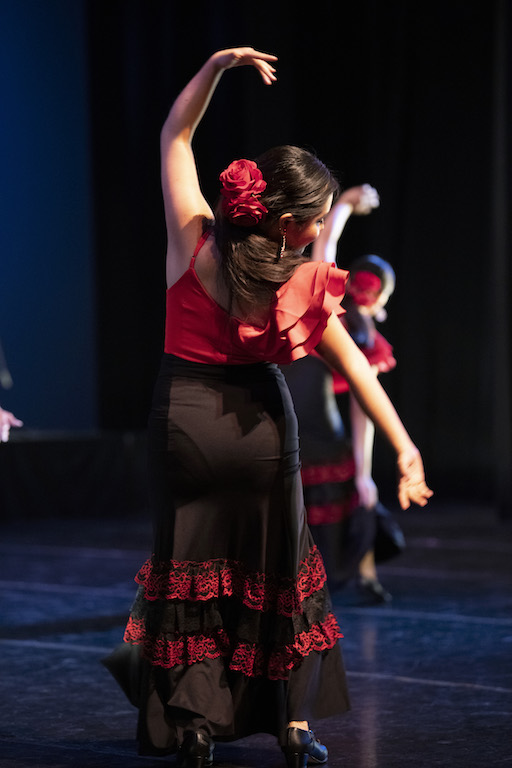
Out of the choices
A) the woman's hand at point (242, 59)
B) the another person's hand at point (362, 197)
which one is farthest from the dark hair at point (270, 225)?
the another person's hand at point (362, 197)

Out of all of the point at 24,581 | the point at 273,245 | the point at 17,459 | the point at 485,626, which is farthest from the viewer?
the point at 17,459

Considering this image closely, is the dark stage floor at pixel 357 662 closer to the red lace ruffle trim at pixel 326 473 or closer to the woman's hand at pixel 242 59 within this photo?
the red lace ruffle trim at pixel 326 473

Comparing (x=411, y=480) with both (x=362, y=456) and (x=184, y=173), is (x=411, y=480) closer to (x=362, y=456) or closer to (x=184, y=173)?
(x=184, y=173)

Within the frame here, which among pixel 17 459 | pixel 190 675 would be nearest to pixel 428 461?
pixel 17 459

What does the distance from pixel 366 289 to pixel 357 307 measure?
76 millimetres

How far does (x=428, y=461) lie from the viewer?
8102 mm

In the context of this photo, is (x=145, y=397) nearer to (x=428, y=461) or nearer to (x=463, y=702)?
(x=428, y=461)

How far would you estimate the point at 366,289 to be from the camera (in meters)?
4.40

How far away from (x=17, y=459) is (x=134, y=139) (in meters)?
2.52

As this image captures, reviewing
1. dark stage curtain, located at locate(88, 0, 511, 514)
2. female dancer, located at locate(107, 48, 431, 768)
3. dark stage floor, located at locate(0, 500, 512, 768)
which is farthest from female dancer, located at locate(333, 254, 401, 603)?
dark stage curtain, located at locate(88, 0, 511, 514)

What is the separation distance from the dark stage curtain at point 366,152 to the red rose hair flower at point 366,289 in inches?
139

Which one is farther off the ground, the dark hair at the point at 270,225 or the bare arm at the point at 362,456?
the dark hair at the point at 270,225

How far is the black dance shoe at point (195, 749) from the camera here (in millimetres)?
2424

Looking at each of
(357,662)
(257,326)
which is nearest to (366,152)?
(357,662)
